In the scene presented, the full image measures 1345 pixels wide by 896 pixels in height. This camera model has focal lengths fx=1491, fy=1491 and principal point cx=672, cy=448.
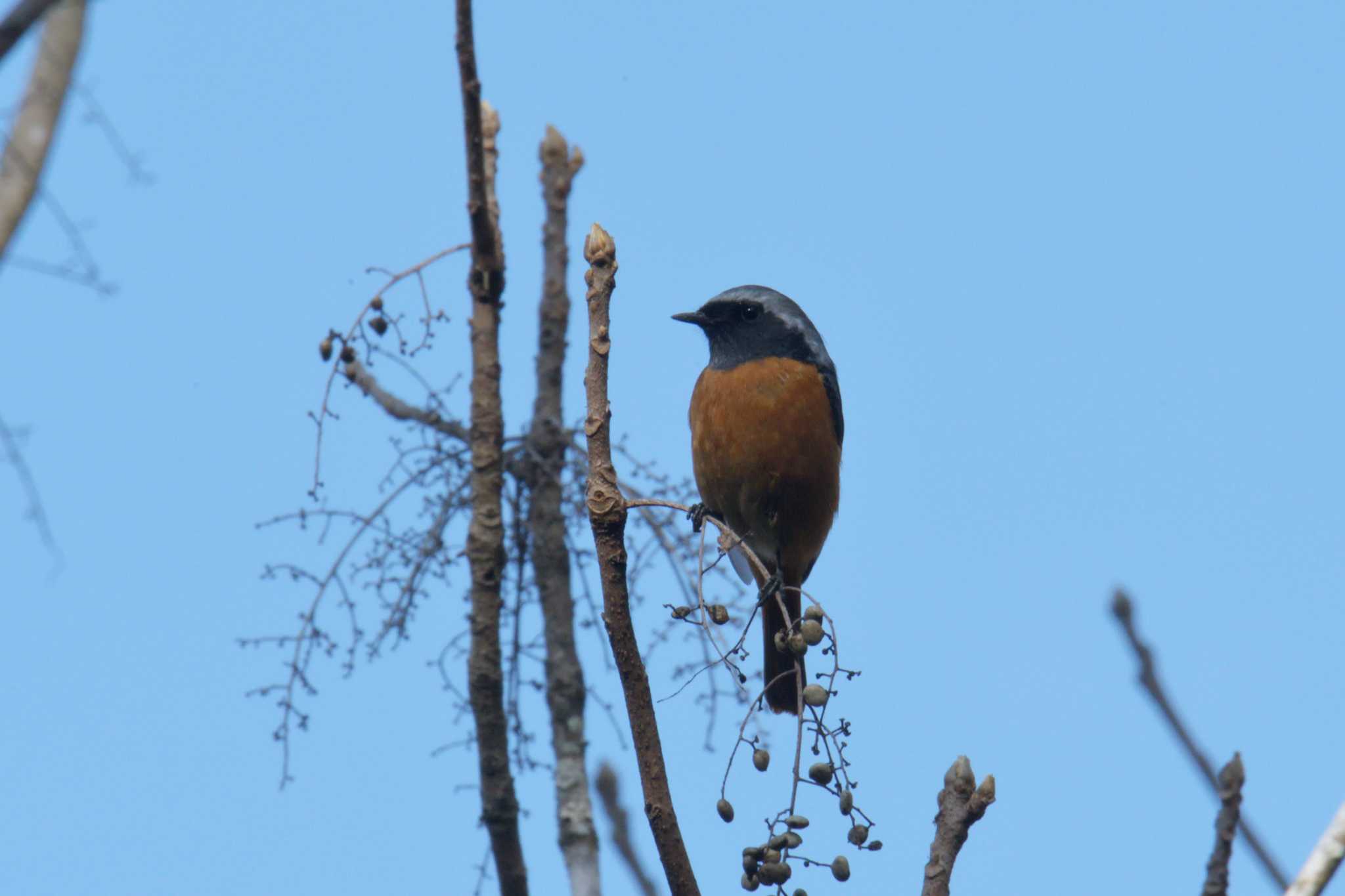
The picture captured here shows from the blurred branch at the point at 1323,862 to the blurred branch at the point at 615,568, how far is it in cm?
112

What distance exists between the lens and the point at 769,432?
624 centimetres

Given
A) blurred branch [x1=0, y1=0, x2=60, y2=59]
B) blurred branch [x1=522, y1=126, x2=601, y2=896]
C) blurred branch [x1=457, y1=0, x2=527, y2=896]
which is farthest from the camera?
blurred branch [x1=522, y1=126, x2=601, y2=896]

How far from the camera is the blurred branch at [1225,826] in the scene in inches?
95.0

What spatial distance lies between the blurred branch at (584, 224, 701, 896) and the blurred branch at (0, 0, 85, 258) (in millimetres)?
1403

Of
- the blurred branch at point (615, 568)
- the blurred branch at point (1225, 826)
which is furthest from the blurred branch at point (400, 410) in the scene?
the blurred branch at point (1225, 826)

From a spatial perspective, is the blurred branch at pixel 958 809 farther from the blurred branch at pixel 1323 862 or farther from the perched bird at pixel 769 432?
the perched bird at pixel 769 432

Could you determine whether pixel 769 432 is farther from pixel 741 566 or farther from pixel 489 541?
pixel 489 541

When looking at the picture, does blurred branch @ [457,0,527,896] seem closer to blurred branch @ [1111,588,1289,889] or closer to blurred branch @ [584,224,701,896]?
blurred branch @ [584,224,701,896]

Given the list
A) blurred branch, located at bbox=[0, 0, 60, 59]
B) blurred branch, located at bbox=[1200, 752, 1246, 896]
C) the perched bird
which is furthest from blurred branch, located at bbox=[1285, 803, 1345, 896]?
the perched bird

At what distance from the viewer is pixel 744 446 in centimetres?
623

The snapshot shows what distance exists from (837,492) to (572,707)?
1.58 metres

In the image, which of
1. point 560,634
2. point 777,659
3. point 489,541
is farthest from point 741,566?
point 489,541

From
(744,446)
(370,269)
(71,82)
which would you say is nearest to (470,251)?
(370,269)

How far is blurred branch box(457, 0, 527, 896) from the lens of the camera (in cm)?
483
